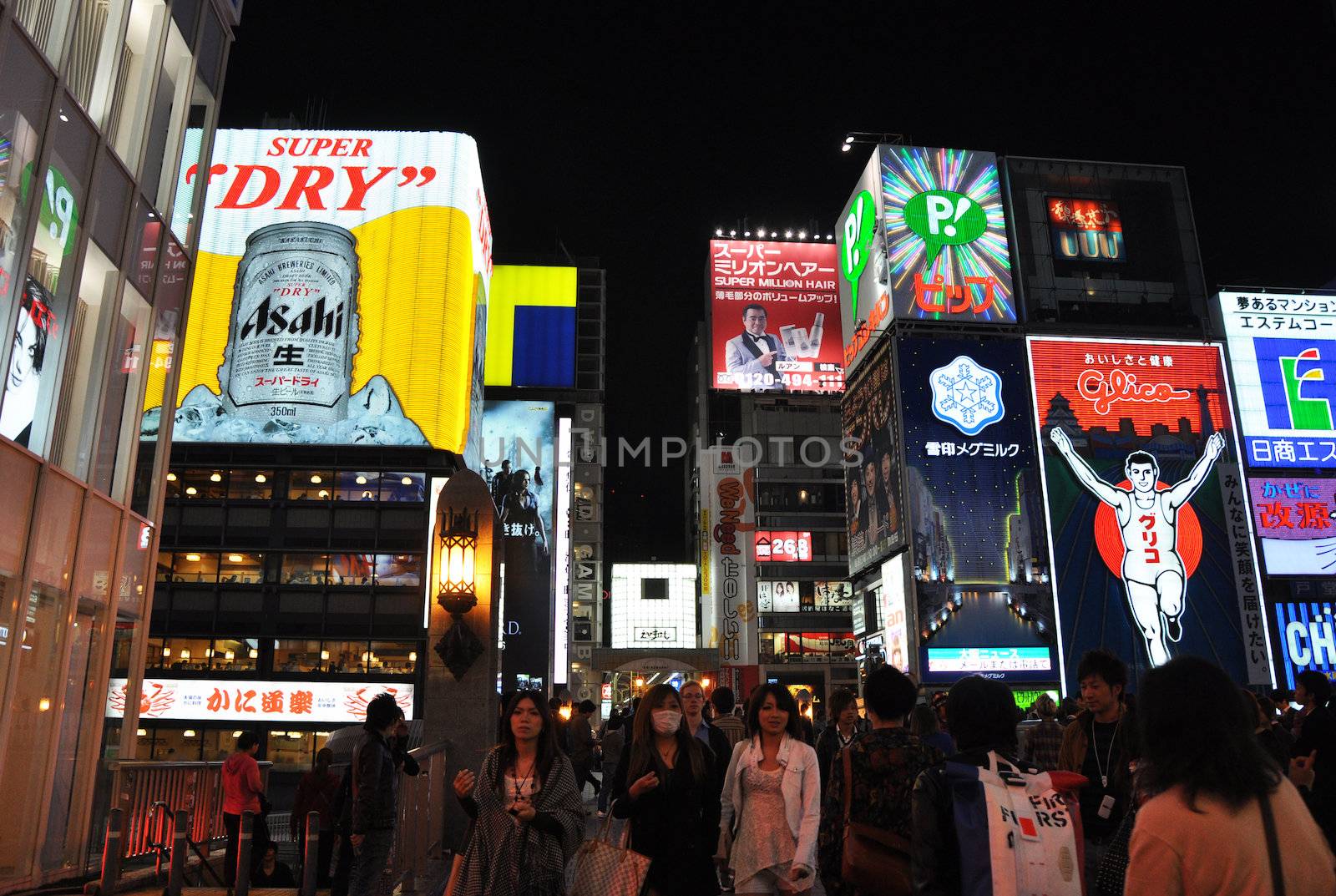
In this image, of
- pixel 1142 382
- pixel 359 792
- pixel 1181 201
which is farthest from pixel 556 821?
pixel 1181 201

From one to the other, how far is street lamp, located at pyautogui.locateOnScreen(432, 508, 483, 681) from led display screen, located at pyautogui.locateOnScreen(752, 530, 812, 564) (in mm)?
50214

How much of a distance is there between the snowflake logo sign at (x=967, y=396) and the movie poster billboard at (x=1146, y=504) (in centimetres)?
184

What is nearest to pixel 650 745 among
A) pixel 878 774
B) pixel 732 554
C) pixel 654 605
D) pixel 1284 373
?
pixel 878 774

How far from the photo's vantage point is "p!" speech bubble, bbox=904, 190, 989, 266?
134 ft

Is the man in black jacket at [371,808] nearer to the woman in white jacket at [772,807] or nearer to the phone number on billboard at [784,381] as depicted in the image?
the woman in white jacket at [772,807]

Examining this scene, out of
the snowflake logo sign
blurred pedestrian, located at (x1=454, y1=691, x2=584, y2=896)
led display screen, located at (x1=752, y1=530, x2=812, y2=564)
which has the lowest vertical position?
blurred pedestrian, located at (x1=454, y1=691, x2=584, y2=896)

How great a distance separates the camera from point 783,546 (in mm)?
62094

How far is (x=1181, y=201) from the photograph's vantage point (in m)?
43.8

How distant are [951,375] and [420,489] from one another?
894 inches

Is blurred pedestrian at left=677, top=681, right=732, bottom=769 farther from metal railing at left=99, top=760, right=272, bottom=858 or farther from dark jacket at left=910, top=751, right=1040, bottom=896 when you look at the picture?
metal railing at left=99, top=760, right=272, bottom=858

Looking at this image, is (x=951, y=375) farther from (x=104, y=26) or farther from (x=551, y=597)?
(x=104, y=26)

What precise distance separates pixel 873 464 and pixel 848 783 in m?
37.8

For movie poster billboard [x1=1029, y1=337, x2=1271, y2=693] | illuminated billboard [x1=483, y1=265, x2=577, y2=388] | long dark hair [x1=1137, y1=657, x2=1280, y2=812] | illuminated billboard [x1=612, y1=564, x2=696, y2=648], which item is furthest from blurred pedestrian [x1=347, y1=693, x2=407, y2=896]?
illuminated billboard [x1=612, y1=564, x2=696, y2=648]

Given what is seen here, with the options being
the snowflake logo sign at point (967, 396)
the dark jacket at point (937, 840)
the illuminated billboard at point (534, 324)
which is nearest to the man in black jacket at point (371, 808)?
the dark jacket at point (937, 840)
